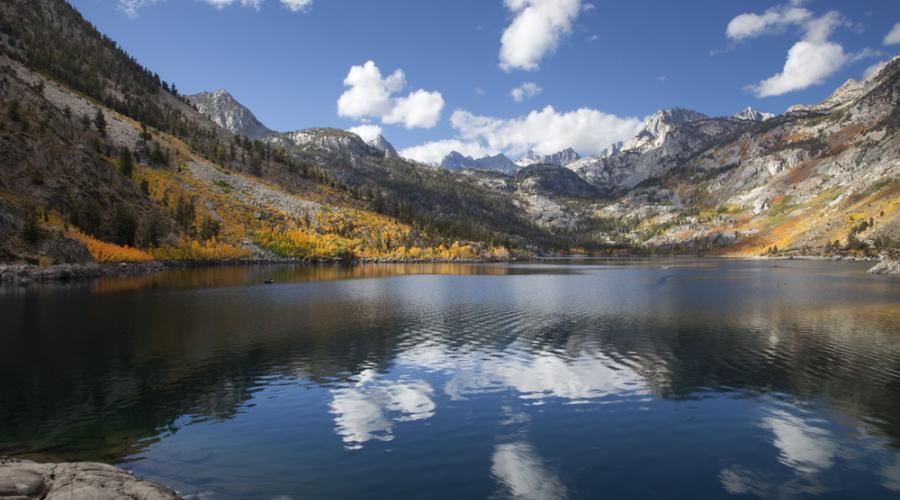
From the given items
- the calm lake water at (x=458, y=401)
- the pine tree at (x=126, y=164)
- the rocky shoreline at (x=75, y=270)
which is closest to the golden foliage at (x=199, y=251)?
the rocky shoreline at (x=75, y=270)

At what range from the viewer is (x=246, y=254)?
546 ft

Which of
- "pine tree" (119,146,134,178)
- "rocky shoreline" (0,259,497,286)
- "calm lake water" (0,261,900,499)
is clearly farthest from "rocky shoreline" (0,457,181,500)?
"pine tree" (119,146,134,178)

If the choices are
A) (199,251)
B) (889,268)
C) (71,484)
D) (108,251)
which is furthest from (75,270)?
(889,268)

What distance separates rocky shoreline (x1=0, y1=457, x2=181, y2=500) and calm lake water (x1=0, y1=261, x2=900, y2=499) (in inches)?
92.8

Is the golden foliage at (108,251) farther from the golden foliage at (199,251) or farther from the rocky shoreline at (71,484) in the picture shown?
the rocky shoreline at (71,484)

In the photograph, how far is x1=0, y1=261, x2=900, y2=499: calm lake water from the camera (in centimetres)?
1881

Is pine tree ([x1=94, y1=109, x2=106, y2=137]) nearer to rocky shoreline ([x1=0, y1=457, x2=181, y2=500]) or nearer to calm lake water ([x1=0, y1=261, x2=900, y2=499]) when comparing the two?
calm lake water ([x1=0, y1=261, x2=900, y2=499])

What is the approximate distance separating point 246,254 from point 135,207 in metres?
36.9

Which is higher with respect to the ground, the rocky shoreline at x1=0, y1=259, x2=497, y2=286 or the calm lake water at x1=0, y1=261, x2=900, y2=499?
the rocky shoreline at x1=0, y1=259, x2=497, y2=286

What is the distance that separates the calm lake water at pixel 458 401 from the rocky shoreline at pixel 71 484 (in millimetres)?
2358

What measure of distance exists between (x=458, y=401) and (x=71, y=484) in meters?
18.5

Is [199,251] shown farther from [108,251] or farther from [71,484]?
[71,484]

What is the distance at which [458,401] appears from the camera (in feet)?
92.7

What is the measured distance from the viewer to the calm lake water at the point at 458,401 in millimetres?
18812
